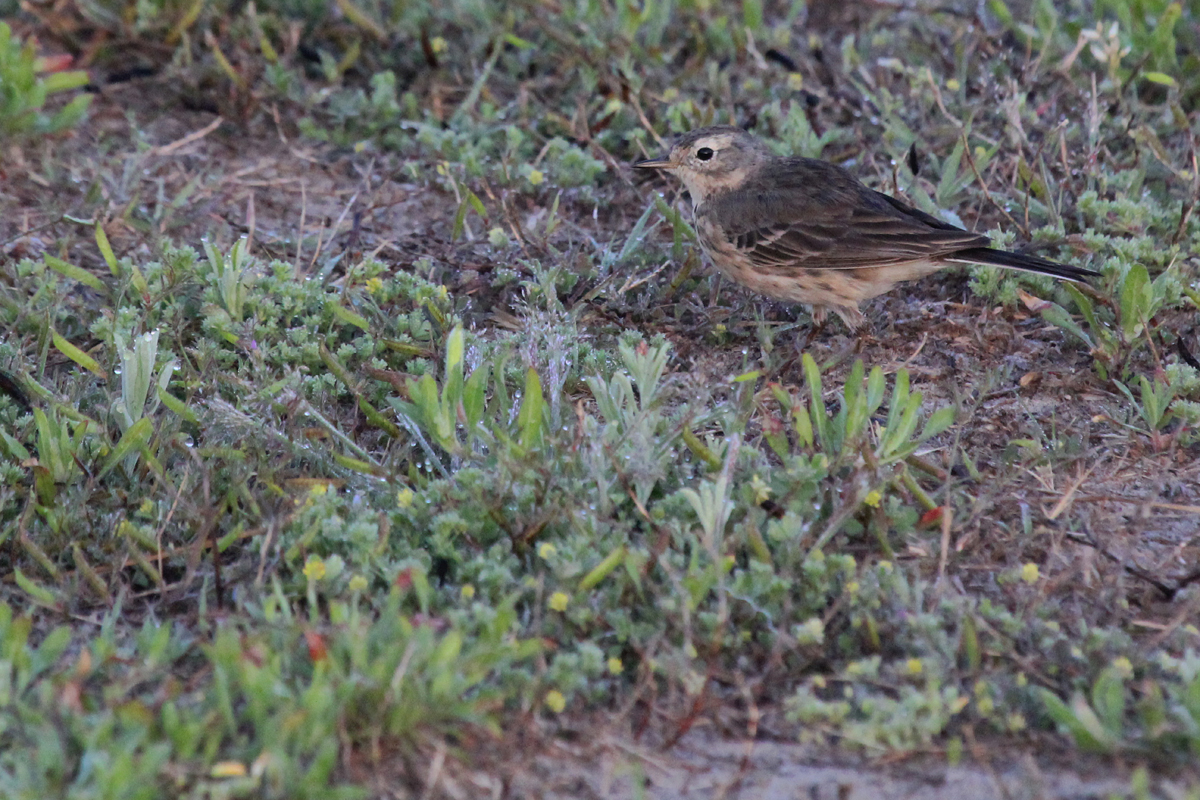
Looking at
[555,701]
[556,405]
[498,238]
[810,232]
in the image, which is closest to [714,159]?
[810,232]

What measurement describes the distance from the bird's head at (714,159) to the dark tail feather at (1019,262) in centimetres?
119

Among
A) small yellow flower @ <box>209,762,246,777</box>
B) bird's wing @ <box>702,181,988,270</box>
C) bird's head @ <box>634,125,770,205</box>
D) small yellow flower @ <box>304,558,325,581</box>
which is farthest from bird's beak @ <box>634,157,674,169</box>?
small yellow flower @ <box>209,762,246,777</box>

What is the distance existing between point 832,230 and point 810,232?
0.11m

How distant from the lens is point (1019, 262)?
533cm

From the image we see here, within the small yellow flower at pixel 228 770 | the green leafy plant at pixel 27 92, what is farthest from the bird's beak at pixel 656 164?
the small yellow flower at pixel 228 770

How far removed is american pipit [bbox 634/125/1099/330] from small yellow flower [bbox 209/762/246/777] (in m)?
3.34

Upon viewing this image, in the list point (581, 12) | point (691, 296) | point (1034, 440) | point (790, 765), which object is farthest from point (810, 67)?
point (790, 765)

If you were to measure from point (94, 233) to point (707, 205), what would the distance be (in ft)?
9.19

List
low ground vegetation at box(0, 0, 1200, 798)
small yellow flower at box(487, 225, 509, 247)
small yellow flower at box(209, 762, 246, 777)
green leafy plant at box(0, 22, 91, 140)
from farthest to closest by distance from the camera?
green leafy plant at box(0, 22, 91, 140), small yellow flower at box(487, 225, 509, 247), low ground vegetation at box(0, 0, 1200, 798), small yellow flower at box(209, 762, 246, 777)

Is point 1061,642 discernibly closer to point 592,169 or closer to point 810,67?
point 592,169

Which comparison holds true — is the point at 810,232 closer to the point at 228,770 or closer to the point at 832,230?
the point at 832,230

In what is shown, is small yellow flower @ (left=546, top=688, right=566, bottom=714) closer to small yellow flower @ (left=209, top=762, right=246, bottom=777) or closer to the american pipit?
small yellow flower @ (left=209, top=762, right=246, bottom=777)

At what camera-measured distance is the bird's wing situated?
5.57 metres

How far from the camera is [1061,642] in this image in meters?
3.76
